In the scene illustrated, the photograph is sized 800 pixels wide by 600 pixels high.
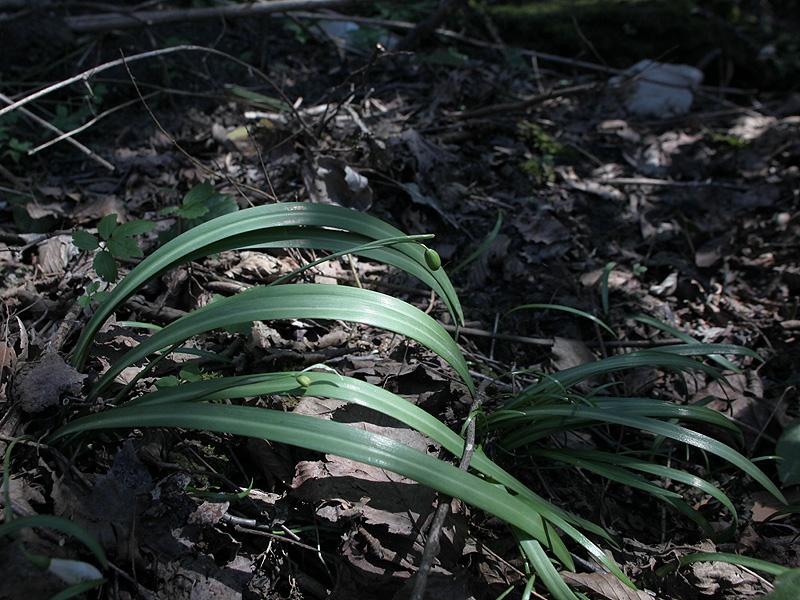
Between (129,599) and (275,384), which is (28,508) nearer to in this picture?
(129,599)

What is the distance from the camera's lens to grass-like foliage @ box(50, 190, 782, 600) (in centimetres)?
108

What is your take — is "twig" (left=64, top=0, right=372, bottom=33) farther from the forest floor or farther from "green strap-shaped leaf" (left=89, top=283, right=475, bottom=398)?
"green strap-shaped leaf" (left=89, top=283, right=475, bottom=398)

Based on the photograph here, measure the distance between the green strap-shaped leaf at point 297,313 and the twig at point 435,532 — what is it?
0.77 ft

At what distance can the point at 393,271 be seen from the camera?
2.17 metres

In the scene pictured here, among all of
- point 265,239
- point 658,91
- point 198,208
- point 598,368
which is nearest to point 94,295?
point 198,208

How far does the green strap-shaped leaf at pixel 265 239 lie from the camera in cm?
138

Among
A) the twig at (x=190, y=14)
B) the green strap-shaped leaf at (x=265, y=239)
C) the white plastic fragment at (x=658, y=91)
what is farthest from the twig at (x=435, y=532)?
the white plastic fragment at (x=658, y=91)

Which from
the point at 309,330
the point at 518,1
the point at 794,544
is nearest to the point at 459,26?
the point at 518,1

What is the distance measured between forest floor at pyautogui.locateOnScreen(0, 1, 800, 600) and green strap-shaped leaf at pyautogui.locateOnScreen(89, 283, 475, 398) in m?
0.29

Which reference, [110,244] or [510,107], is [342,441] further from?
[510,107]

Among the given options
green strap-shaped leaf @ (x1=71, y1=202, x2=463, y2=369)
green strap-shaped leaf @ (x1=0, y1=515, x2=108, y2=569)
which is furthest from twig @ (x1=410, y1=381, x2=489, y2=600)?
green strap-shaped leaf @ (x1=0, y1=515, x2=108, y2=569)

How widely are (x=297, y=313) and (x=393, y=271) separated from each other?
99 cm

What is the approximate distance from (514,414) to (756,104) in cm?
388

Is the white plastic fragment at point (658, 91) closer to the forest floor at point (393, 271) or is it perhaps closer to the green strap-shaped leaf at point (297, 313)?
the forest floor at point (393, 271)
